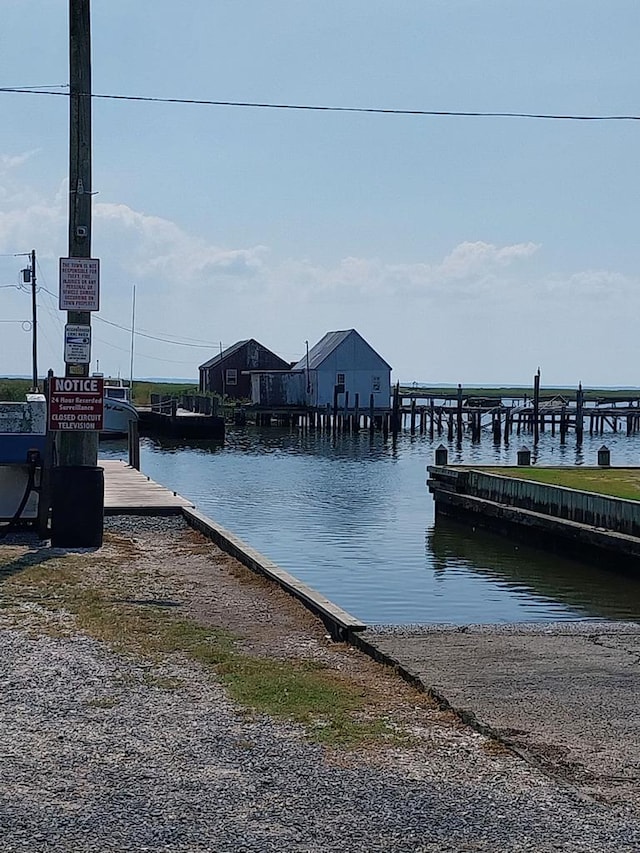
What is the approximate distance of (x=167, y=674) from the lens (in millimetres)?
7168

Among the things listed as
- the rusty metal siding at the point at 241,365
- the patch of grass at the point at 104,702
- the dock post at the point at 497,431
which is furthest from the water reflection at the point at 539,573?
the rusty metal siding at the point at 241,365

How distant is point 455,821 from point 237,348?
88.0 metres

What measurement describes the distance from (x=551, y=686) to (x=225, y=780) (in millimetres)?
2487

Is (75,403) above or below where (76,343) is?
below

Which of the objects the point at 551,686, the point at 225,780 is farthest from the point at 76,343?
the point at 225,780

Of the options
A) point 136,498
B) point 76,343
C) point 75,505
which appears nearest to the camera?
point 76,343

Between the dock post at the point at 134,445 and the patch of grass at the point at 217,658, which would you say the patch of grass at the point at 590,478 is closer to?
the dock post at the point at 134,445

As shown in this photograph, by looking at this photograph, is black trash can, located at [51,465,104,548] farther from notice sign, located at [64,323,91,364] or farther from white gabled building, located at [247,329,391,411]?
white gabled building, located at [247,329,391,411]

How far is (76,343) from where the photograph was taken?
1268cm

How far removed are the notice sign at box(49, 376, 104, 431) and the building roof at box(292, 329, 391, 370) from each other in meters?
68.1

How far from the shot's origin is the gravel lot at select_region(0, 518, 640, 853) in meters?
4.55

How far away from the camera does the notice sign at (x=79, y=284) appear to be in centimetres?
1262

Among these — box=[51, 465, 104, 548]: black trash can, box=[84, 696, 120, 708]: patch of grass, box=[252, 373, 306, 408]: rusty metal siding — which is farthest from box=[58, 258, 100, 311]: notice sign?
box=[252, 373, 306, 408]: rusty metal siding

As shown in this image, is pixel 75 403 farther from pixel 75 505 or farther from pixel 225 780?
pixel 225 780
